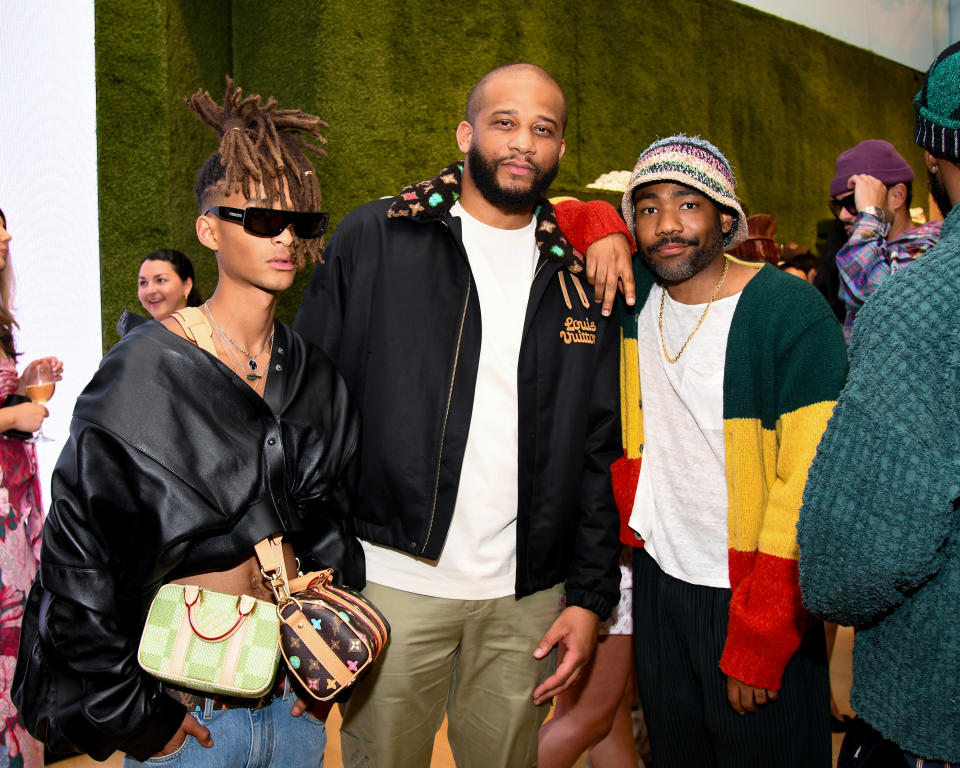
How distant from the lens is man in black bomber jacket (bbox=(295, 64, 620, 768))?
167 centimetres

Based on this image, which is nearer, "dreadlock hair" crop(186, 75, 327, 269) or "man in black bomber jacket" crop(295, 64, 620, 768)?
"dreadlock hair" crop(186, 75, 327, 269)

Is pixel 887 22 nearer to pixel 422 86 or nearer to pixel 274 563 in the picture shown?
pixel 422 86

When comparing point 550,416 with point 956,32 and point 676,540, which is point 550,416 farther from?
point 956,32

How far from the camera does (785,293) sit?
162 centimetres

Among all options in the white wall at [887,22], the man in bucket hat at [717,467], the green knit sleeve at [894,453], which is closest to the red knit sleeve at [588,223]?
the man in bucket hat at [717,467]

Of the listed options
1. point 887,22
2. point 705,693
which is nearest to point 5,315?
point 705,693

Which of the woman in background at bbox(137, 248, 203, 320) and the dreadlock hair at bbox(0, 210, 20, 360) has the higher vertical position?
the woman in background at bbox(137, 248, 203, 320)

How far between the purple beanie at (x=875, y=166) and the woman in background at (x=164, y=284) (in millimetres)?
2611

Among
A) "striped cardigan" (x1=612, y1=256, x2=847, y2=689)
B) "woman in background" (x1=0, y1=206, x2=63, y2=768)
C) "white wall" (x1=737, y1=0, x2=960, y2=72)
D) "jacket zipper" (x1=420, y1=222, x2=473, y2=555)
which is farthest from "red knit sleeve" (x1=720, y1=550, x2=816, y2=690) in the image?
"white wall" (x1=737, y1=0, x2=960, y2=72)

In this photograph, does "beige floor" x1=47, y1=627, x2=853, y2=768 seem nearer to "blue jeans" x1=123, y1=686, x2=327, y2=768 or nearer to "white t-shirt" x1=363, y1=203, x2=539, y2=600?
"white t-shirt" x1=363, y1=203, x2=539, y2=600

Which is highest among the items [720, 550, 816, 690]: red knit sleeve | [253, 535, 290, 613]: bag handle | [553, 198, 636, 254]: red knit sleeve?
[553, 198, 636, 254]: red knit sleeve

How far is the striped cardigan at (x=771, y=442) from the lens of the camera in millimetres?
1533

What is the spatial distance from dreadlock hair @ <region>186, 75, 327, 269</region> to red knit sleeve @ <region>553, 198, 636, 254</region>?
701 millimetres

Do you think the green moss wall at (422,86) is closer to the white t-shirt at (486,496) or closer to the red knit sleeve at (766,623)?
the white t-shirt at (486,496)
